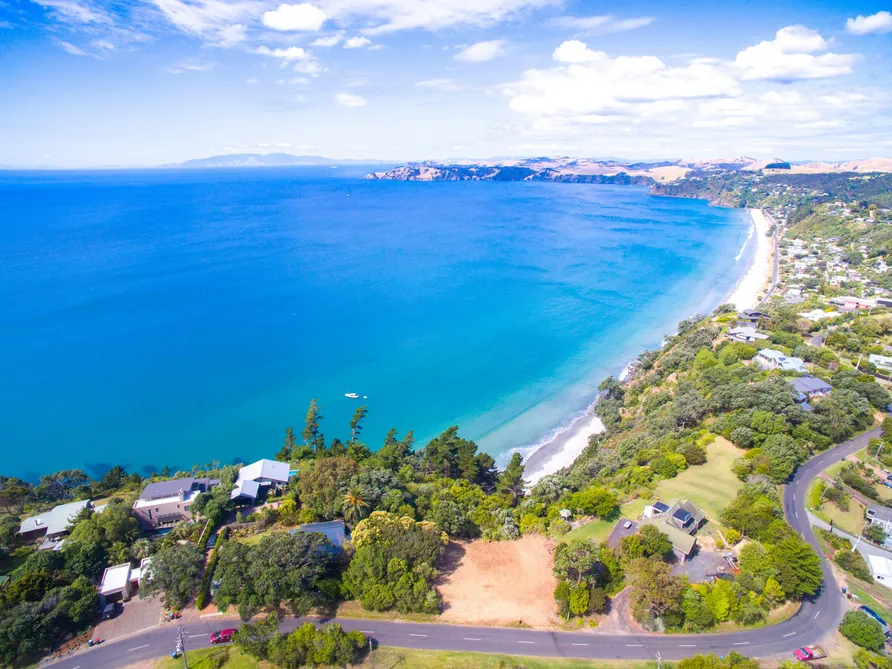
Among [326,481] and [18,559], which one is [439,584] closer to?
[326,481]

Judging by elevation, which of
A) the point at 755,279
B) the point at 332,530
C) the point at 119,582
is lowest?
the point at 119,582

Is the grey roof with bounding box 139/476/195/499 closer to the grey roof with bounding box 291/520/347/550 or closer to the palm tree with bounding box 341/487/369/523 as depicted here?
the grey roof with bounding box 291/520/347/550

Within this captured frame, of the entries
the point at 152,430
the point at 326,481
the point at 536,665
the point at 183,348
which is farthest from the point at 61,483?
the point at 536,665

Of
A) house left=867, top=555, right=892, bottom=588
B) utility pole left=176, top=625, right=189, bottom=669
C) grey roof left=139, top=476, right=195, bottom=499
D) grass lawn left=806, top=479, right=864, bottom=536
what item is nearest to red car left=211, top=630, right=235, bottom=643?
utility pole left=176, top=625, right=189, bottom=669

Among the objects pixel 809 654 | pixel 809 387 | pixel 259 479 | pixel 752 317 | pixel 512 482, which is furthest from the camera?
pixel 752 317

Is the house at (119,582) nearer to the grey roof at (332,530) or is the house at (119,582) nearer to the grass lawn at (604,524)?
the grey roof at (332,530)

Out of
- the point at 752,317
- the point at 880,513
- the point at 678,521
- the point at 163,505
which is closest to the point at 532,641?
the point at 678,521

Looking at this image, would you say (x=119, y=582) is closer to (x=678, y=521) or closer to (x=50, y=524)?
(x=50, y=524)

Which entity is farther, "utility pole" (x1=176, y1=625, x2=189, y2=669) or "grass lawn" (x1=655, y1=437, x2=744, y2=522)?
"grass lawn" (x1=655, y1=437, x2=744, y2=522)
